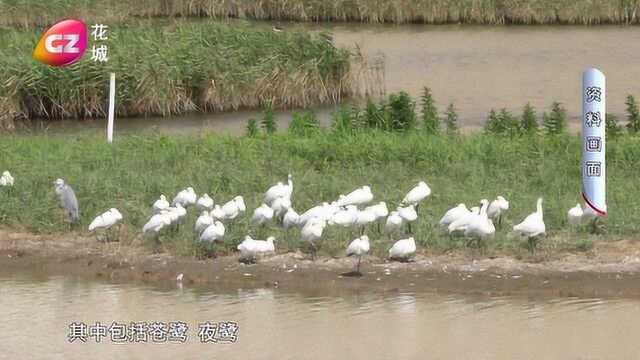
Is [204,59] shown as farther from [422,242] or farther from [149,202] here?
[422,242]

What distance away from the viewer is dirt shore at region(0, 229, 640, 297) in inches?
465

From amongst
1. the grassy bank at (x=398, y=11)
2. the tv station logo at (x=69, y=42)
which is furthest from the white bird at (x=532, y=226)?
the grassy bank at (x=398, y=11)

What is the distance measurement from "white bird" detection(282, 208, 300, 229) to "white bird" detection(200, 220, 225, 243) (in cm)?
55

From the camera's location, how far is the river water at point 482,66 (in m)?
22.1

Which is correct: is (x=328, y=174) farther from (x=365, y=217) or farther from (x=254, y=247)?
(x=254, y=247)

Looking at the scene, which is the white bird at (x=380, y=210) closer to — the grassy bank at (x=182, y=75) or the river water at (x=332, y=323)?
the river water at (x=332, y=323)

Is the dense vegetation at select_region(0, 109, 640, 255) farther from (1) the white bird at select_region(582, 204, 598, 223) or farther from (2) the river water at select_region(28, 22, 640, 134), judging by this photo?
(2) the river water at select_region(28, 22, 640, 134)

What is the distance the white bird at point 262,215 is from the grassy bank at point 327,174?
159mm

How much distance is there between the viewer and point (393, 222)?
1239 centimetres

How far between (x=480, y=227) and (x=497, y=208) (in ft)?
1.85

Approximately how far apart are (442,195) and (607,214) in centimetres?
166

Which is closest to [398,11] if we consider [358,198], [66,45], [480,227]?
[66,45]

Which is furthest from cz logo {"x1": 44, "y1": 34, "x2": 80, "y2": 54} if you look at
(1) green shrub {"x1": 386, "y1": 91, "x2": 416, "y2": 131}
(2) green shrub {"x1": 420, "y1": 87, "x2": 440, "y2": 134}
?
(2) green shrub {"x1": 420, "y1": 87, "x2": 440, "y2": 134}

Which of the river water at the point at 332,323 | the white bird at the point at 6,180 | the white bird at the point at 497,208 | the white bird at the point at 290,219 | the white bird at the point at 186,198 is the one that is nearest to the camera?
the river water at the point at 332,323
